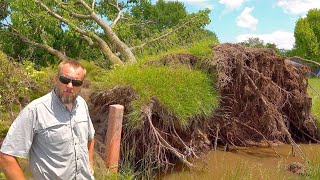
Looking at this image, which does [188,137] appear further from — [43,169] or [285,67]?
[43,169]

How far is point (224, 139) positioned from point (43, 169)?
7.16m

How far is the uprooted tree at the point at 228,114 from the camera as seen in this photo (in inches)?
290

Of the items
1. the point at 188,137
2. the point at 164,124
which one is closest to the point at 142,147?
the point at 164,124

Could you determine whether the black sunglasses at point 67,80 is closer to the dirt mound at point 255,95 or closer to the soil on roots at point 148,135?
the soil on roots at point 148,135

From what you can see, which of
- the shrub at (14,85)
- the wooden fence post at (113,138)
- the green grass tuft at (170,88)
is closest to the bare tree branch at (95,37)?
the green grass tuft at (170,88)

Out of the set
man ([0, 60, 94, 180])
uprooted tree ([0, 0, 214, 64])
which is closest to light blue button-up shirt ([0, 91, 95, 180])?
man ([0, 60, 94, 180])

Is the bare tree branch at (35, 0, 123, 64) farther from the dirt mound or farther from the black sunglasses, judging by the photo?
the black sunglasses

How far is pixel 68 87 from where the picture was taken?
3314 millimetres

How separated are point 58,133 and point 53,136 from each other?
5 centimetres

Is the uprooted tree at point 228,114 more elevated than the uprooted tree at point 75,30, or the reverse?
the uprooted tree at point 75,30

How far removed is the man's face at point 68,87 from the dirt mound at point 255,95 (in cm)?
561

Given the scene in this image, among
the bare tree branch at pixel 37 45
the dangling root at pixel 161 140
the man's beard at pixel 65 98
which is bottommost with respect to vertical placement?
the dangling root at pixel 161 140

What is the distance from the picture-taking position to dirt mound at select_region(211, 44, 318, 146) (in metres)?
9.19

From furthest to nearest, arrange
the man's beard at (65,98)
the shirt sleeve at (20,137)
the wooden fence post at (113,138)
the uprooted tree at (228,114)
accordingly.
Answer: the uprooted tree at (228,114)
the wooden fence post at (113,138)
the man's beard at (65,98)
the shirt sleeve at (20,137)
